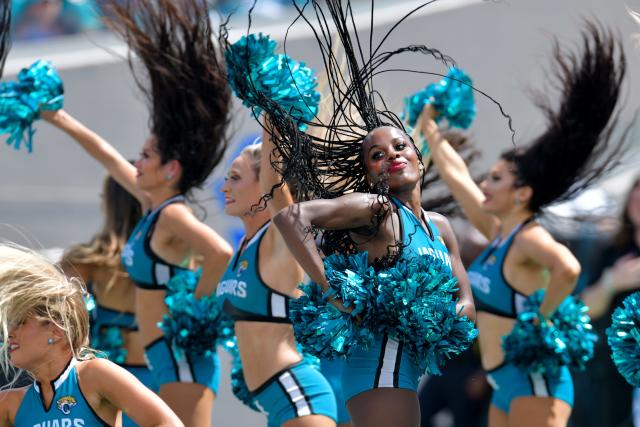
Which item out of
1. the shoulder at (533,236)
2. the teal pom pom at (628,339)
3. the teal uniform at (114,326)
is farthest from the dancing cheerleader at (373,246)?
the teal uniform at (114,326)

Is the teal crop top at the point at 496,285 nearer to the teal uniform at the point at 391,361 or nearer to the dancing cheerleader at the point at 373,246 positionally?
the dancing cheerleader at the point at 373,246

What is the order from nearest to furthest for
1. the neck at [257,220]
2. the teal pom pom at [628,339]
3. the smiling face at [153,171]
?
1. the teal pom pom at [628,339]
2. the neck at [257,220]
3. the smiling face at [153,171]

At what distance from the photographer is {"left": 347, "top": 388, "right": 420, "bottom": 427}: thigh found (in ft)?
12.7

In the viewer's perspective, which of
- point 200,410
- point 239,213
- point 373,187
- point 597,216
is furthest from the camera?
point 597,216

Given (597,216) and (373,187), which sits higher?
(597,216)

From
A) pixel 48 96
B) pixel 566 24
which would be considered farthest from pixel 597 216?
pixel 48 96

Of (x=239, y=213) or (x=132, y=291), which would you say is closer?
(x=239, y=213)

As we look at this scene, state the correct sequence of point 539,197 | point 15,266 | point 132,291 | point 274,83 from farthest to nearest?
point 132,291 < point 539,197 < point 274,83 < point 15,266

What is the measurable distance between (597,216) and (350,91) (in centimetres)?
331

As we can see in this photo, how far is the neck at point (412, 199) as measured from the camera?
4.14 m

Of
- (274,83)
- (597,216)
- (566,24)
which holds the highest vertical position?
(566,24)

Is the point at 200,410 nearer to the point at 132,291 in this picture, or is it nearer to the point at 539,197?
the point at 132,291

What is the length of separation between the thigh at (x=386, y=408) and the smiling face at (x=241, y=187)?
159 cm

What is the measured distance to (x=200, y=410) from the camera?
5.74 m
